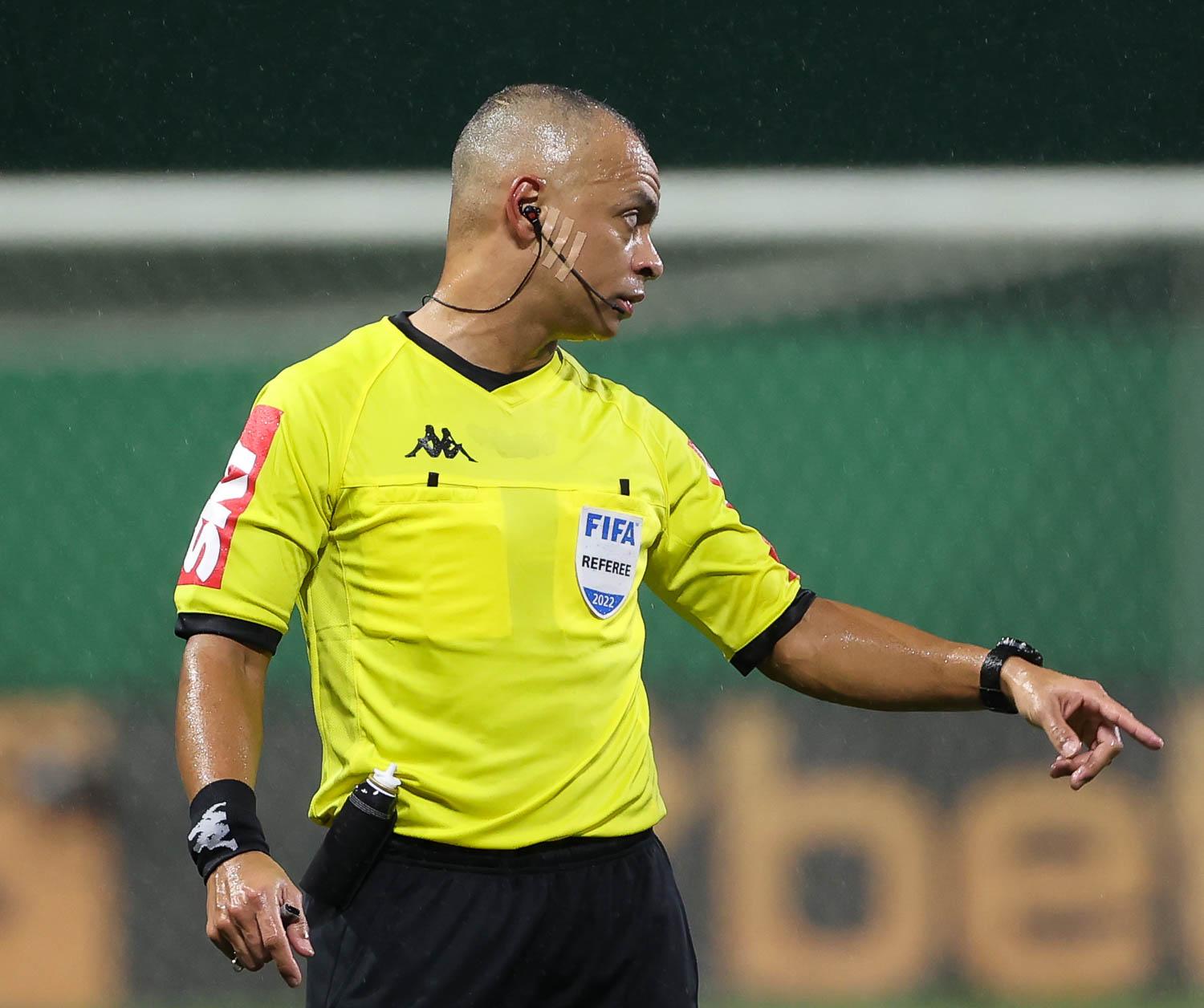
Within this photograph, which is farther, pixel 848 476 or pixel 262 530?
pixel 848 476

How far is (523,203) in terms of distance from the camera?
1716mm

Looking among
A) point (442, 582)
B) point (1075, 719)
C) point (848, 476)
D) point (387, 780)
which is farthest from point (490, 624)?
point (848, 476)

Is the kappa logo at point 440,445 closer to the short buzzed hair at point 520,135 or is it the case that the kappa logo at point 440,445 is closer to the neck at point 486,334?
the neck at point 486,334

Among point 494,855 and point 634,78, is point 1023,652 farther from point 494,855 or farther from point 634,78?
point 634,78

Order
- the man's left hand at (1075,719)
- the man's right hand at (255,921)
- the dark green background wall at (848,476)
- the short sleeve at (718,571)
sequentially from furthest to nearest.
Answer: the dark green background wall at (848,476) → the short sleeve at (718,571) → the man's left hand at (1075,719) → the man's right hand at (255,921)

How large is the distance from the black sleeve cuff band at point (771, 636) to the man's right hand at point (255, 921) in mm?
683

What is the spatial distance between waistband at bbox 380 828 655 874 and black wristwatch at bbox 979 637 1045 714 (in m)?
0.47

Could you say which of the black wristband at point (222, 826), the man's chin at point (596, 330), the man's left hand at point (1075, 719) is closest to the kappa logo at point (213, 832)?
the black wristband at point (222, 826)

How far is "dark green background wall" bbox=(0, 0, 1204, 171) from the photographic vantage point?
9.52ft

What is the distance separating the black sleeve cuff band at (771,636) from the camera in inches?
70.7

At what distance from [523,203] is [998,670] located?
0.74 m

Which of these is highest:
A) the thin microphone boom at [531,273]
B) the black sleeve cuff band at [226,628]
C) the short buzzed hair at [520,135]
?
the short buzzed hair at [520,135]

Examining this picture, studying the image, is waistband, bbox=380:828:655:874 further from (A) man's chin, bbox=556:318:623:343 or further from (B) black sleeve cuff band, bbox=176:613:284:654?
(A) man's chin, bbox=556:318:623:343

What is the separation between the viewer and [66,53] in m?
2.91
